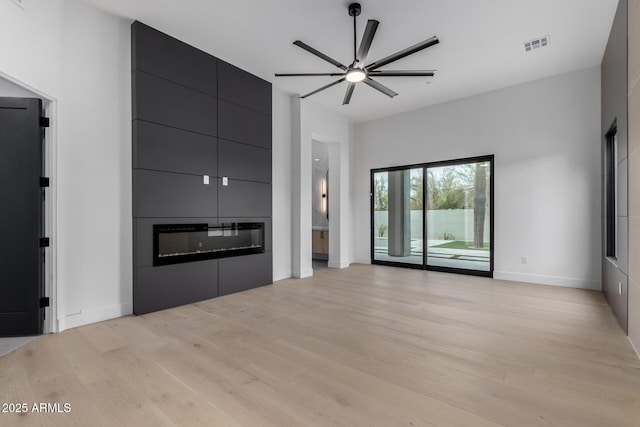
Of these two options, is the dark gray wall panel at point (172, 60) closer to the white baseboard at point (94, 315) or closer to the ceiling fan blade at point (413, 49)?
the ceiling fan blade at point (413, 49)

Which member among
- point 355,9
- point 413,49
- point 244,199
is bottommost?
point 244,199

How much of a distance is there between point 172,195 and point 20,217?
1.38 meters

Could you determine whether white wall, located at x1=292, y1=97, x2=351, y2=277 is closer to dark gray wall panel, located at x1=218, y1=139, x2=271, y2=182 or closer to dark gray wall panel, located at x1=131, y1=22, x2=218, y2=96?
dark gray wall panel, located at x1=218, y1=139, x2=271, y2=182

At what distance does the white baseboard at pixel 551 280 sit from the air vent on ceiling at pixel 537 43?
3.44m

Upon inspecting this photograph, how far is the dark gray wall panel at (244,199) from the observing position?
4.43m

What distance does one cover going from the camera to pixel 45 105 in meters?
3.02

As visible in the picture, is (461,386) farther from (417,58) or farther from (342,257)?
(342,257)

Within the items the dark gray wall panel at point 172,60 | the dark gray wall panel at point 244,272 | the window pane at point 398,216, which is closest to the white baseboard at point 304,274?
the dark gray wall panel at point 244,272

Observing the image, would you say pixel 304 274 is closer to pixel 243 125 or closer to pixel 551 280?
pixel 243 125

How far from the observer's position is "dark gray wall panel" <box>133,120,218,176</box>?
11.5 feet

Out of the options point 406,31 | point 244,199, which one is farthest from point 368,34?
point 244,199

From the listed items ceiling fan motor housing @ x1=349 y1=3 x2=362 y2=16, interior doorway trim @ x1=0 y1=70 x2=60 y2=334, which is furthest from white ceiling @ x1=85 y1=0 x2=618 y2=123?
interior doorway trim @ x1=0 y1=70 x2=60 y2=334

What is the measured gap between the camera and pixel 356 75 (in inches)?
139

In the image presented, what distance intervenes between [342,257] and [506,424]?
5161 mm
